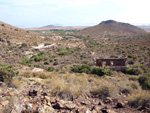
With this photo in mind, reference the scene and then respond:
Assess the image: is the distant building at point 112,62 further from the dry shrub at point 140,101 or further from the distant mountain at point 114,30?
the distant mountain at point 114,30

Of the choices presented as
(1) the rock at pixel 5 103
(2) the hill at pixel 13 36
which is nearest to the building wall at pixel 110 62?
(1) the rock at pixel 5 103

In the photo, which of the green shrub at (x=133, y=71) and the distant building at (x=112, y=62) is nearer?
the green shrub at (x=133, y=71)

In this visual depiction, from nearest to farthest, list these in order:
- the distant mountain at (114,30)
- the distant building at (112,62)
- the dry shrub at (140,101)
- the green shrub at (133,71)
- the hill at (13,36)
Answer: the dry shrub at (140,101) → the green shrub at (133,71) → the distant building at (112,62) → the hill at (13,36) → the distant mountain at (114,30)

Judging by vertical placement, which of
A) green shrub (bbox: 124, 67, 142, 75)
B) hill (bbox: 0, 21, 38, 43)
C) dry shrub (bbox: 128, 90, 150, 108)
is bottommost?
green shrub (bbox: 124, 67, 142, 75)

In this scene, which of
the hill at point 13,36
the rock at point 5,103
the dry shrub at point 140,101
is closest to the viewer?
the rock at point 5,103

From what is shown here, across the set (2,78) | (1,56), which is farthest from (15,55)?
(2,78)

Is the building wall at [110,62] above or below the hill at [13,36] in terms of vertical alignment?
below

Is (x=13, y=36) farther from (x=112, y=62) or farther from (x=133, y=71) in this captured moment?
(x=133, y=71)

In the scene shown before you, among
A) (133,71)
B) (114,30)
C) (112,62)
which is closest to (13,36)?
(112,62)

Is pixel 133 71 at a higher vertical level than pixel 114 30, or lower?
lower

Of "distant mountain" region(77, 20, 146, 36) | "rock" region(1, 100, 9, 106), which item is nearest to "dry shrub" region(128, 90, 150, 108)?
"rock" region(1, 100, 9, 106)

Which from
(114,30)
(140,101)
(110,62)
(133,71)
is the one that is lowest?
(133,71)

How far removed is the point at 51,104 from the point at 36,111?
2.48 feet

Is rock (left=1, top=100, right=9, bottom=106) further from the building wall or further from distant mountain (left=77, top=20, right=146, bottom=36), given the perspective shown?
distant mountain (left=77, top=20, right=146, bottom=36)
